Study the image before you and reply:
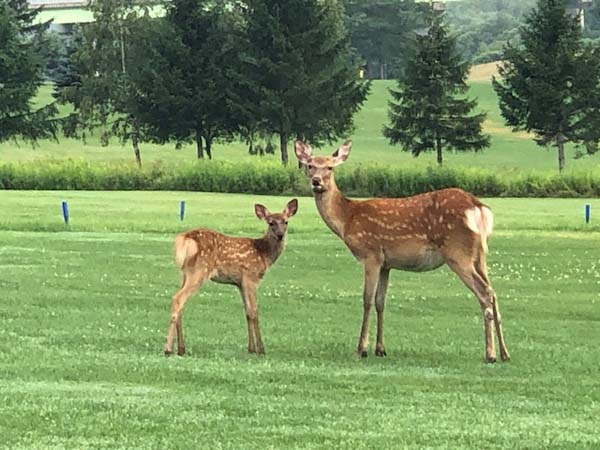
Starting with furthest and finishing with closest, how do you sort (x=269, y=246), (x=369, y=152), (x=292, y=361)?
1. (x=369, y=152)
2. (x=269, y=246)
3. (x=292, y=361)

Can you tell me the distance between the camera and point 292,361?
437 inches

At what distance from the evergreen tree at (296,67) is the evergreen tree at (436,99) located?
122 inches

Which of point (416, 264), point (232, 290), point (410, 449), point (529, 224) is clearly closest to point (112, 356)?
point (416, 264)

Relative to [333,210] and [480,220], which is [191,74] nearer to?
[333,210]

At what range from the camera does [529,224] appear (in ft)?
109

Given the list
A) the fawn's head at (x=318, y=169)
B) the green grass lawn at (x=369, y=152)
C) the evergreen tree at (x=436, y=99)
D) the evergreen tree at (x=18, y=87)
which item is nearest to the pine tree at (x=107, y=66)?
the evergreen tree at (x=18, y=87)

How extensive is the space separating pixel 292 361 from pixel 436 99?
5207 centimetres

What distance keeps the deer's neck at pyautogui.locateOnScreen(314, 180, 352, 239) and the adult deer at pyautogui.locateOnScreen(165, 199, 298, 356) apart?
40 cm

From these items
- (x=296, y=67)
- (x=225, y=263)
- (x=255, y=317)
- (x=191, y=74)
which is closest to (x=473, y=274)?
(x=255, y=317)

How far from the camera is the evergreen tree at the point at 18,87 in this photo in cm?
6444

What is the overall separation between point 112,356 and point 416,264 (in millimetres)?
2890

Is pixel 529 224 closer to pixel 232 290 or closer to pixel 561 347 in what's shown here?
Answer: pixel 232 290

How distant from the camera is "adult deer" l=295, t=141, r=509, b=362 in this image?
11.4 metres

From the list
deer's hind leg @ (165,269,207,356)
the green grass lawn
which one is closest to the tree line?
the green grass lawn
